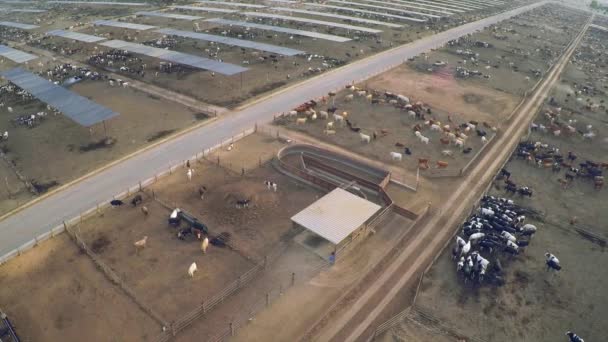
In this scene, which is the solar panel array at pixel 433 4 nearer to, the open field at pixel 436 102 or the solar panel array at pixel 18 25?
the open field at pixel 436 102

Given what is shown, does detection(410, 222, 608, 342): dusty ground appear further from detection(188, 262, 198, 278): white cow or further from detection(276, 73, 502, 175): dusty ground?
detection(188, 262, 198, 278): white cow

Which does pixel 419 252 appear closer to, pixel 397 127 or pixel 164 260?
pixel 164 260

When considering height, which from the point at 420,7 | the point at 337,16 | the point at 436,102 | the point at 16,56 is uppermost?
the point at 420,7

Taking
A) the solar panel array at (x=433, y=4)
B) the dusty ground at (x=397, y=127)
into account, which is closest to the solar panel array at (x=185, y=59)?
the dusty ground at (x=397, y=127)

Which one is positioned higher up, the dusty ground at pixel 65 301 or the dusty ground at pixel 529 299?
the dusty ground at pixel 529 299

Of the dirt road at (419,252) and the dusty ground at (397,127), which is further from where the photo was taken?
the dusty ground at (397,127)

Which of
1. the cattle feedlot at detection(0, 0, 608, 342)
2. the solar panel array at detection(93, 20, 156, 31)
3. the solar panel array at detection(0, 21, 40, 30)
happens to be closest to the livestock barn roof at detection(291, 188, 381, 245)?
the cattle feedlot at detection(0, 0, 608, 342)

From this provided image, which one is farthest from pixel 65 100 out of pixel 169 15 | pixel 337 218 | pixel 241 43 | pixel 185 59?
pixel 169 15
